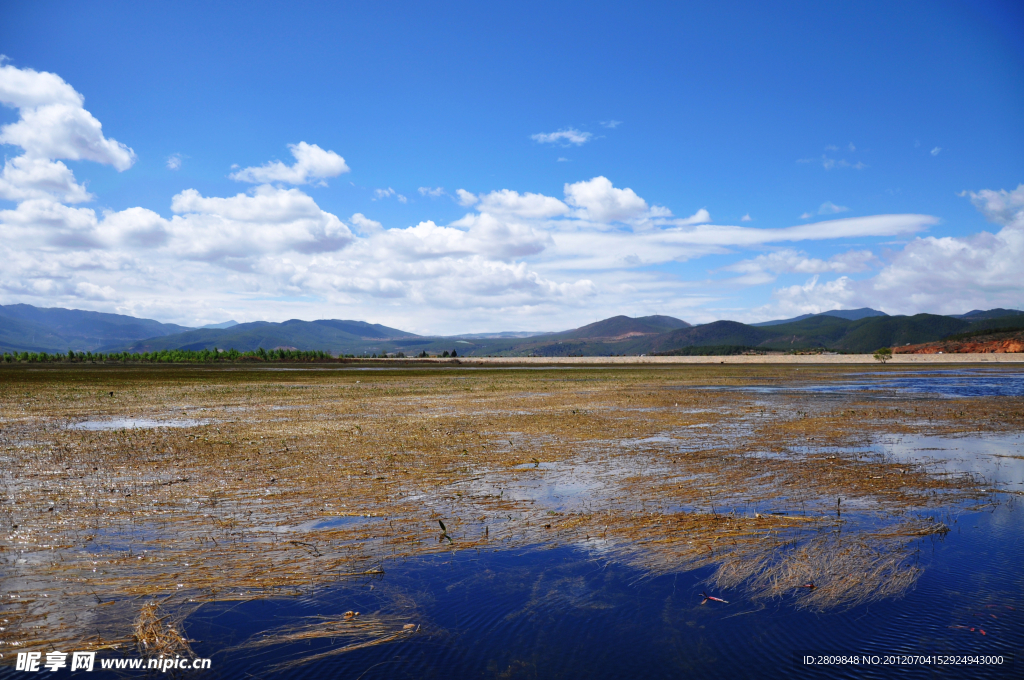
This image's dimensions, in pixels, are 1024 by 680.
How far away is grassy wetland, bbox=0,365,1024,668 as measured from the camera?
28.0 feet

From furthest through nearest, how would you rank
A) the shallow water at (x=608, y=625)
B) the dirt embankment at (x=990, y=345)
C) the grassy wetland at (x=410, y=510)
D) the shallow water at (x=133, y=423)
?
the dirt embankment at (x=990, y=345), the shallow water at (x=133, y=423), the grassy wetland at (x=410, y=510), the shallow water at (x=608, y=625)

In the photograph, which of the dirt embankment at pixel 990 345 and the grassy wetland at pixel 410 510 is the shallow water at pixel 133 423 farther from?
the dirt embankment at pixel 990 345

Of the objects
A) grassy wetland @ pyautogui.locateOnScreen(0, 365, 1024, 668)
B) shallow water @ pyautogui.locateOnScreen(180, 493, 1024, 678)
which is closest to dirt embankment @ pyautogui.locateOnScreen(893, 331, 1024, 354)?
grassy wetland @ pyautogui.locateOnScreen(0, 365, 1024, 668)

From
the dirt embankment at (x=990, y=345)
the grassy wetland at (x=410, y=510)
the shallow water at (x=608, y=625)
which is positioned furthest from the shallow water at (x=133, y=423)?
the dirt embankment at (x=990, y=345)

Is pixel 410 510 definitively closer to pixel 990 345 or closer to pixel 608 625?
pixel 608 625

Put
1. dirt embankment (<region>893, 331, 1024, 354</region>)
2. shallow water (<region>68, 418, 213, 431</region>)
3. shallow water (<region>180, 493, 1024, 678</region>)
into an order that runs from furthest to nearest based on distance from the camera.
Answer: dirt embankment (<region>893, 331, 1024, 354</region>) → shallow water (<region>68, 418, 213, 431</region>) → shallow water (<region>180, 493, 1024, 678</region>)

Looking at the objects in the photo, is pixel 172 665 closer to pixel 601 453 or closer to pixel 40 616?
pixel 40 616

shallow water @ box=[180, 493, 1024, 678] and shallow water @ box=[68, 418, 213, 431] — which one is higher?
shallow water @ box=[68, 418, 213, 431]

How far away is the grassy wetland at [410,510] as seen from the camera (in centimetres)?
855

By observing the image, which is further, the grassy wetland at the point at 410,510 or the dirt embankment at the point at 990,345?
the dirt embankment at the point at 990,345

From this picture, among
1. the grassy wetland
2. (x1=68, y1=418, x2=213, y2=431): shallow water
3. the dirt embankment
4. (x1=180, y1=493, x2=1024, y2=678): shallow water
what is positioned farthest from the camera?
the dirt embankment

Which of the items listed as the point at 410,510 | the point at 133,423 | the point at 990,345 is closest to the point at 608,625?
the point at 410,510

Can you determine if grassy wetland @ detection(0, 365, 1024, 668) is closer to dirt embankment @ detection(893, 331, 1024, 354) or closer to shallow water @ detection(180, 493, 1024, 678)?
shallow water @ detection(180, 493, 1024, 678)

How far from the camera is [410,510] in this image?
13.6m
